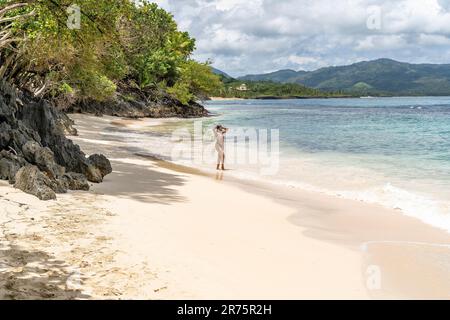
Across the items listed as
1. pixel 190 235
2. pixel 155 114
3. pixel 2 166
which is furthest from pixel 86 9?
pixel 155 114

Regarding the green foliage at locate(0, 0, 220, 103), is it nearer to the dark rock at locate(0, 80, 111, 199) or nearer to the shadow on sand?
the dark rock at locate(0, 80, 111, 199)

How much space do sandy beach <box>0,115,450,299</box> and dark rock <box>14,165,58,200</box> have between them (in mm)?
199

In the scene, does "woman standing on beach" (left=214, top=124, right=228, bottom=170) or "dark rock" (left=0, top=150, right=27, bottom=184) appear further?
"woman standing on beach" (left=214, top=124, right=228, bottom=170)

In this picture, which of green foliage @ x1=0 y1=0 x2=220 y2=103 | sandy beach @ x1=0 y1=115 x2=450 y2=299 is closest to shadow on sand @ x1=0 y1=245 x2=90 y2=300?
sandy beach @ x1=0 y1=115 x2=450 y2=299

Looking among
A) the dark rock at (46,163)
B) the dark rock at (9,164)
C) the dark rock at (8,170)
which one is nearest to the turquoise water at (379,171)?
the dark rock at (46,163)

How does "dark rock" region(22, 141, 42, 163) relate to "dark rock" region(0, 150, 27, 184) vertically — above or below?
above

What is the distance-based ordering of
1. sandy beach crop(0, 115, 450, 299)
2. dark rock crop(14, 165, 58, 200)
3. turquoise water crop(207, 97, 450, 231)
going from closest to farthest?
sandy beach crop(0, 115, 450, 299)
dark rock crop(14, 165, 58, 200)
turquoise water crop(207, 97, 450, 231)

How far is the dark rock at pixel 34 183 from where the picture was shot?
32.1ft

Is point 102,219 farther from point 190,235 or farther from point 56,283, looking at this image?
point 56,283

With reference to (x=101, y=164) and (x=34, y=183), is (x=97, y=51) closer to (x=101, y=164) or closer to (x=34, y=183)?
(x=101, y=164)

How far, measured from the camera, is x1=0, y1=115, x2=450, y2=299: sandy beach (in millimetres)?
6016
